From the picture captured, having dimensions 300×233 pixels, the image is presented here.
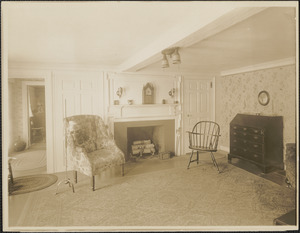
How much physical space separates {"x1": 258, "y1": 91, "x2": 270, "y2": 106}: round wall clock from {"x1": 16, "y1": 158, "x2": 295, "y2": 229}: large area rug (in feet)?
5.85

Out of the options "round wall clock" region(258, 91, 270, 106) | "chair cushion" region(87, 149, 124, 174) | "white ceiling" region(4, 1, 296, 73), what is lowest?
"chair cushion" region(87, 149, 124, 174)

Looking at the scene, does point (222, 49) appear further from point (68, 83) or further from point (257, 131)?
point (68, 83)

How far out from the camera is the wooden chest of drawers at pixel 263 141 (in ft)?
13.4

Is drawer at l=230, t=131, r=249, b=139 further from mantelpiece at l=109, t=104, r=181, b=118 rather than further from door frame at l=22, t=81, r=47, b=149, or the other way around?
door frame at l=22, t=81, r=47, b=149

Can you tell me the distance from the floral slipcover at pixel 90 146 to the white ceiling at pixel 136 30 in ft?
4.01

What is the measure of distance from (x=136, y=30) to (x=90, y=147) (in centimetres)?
243

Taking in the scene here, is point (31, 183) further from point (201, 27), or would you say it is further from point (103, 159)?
point (201, 27)

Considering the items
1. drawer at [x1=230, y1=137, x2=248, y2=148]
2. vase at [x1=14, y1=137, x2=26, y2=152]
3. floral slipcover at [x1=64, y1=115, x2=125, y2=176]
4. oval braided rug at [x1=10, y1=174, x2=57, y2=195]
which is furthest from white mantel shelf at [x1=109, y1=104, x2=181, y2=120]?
vase at [x1=14, y1=137, x2=26, y2=152]

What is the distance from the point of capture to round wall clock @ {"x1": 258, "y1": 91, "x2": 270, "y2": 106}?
182 inches

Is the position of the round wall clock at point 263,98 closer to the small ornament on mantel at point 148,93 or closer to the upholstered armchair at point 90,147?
the small ornament on mantel at point 148,93

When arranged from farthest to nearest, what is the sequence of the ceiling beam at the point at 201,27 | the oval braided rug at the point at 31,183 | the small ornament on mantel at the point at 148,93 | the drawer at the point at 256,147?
the small ornament on mantel at the point at 148,93 < the drawer at the point at 256,147 < the oval braided rug at the point at 31,183 < the ceiling beam at the point at 201,27

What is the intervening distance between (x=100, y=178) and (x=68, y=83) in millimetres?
2065

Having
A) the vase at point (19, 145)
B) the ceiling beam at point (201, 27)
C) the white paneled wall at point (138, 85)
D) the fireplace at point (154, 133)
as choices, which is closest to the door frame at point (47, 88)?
the white paneled wall at point (138, 85)

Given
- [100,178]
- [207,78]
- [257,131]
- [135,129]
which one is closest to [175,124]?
[135,129]
